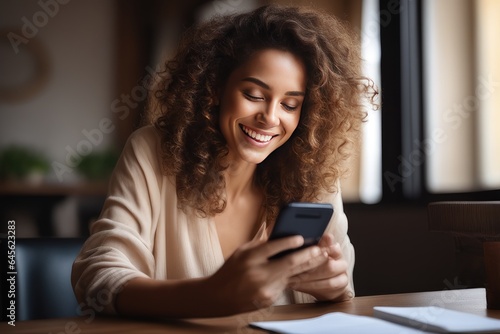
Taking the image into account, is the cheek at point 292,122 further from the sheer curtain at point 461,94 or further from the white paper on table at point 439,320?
the sheer curtain at point 461,94

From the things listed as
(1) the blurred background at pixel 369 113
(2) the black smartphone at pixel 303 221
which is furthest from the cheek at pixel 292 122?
(2) the black smartphone at pixel 303 221

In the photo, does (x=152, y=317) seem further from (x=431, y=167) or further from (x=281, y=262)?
(x=431, y=167)

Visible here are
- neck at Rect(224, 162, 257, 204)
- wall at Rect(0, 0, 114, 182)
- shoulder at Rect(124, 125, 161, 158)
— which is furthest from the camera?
wall at Rect(0, 0, 114, 182)

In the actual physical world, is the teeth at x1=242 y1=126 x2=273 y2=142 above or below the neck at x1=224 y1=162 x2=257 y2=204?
above

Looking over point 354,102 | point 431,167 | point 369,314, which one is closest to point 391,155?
point 431,167

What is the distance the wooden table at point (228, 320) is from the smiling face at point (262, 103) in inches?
18.8

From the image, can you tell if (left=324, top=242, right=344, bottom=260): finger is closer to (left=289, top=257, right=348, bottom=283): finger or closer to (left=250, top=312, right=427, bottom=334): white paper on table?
(left=289, top=257, right=348, bottom=283): finger

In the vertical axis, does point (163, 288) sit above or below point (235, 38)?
below

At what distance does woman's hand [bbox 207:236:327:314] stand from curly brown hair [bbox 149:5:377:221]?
2.04 ft

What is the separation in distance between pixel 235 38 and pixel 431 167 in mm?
1804

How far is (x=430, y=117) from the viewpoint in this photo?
→ 3385 millimetres

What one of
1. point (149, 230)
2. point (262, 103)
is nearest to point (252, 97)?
point (262, 103)

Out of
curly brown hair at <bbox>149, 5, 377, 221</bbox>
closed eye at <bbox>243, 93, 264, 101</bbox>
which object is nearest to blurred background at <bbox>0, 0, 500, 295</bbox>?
curly brown hair at <bbox>149, 5, 377, 221</bbox>

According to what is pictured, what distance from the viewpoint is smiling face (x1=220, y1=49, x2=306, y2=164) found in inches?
69.0
